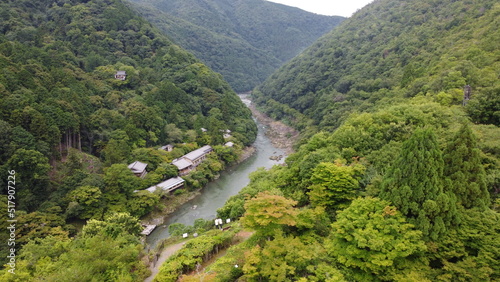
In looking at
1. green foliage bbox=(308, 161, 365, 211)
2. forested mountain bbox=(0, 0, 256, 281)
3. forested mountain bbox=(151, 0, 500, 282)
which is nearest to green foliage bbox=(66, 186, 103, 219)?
forested mountain bbox=(0, 0, 256, 281)

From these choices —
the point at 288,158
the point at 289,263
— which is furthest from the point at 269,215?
the point at 288,158

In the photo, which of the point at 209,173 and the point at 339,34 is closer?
the point at 209,173

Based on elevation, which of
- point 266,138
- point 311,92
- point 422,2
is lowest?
point 266,138

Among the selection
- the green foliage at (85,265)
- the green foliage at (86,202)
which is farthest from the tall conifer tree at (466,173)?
the green foliage at (86,202)

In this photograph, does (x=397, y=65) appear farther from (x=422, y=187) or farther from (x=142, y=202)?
(x=142, y=202)

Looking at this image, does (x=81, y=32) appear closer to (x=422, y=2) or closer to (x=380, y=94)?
(x=380, y=94)

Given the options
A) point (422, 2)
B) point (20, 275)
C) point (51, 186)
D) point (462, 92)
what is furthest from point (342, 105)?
point (20, 275)

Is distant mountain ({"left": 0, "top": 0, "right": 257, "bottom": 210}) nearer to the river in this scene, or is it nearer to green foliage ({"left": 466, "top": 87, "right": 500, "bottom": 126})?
the river
